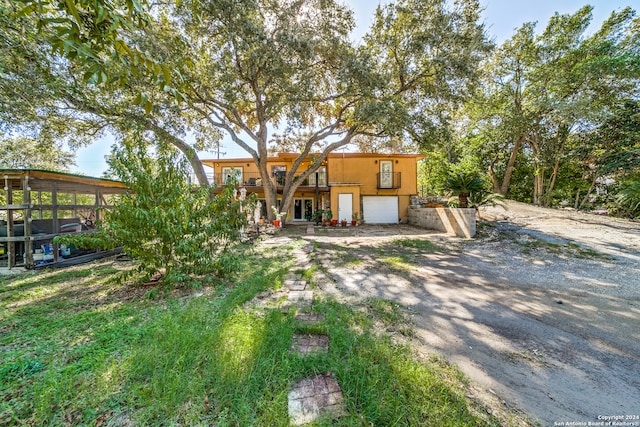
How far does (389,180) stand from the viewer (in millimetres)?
14938

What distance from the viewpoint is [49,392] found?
1.54 meters

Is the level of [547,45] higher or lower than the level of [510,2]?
higher

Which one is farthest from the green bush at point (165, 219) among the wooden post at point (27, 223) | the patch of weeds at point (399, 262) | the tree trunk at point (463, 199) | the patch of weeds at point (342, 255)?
the tree trunk at point (463, 199)

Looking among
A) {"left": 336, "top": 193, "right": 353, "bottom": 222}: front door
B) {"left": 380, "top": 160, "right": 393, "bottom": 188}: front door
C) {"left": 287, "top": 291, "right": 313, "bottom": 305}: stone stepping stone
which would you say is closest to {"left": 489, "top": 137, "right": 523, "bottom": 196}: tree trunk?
{"left": 380, "top": 160, "right": 393, "bottom": 188}: front door

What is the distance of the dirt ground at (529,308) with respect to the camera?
1.70m

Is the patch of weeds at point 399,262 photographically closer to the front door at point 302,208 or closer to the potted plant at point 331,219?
the potted plant at point 331,219

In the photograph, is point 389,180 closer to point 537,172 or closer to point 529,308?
point 537,172

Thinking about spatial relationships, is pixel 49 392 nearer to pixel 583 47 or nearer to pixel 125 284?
pixel 125 284

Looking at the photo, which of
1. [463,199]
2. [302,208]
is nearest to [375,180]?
[302,208]

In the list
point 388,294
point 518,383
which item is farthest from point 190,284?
point 518,383

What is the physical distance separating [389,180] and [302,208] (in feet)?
19.9

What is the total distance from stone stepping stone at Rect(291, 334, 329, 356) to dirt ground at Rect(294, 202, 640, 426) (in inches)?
34.8

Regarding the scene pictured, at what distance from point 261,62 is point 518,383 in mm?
9528

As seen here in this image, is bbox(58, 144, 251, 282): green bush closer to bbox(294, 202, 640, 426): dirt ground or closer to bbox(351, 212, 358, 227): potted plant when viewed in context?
bbox(294, 202, 640, 426): dirt ground
